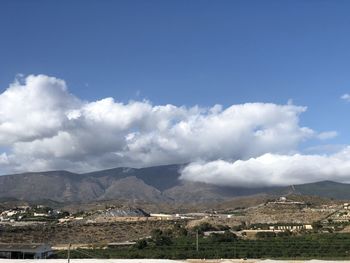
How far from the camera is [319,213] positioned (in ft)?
461

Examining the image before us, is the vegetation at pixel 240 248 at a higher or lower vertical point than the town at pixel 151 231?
lower

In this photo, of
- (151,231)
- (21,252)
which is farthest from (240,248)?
(151,231)

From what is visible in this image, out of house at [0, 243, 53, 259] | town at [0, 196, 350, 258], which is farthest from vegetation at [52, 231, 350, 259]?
house at [0, 243, 53, 259]

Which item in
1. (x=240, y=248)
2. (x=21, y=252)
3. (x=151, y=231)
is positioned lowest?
(x=240, y=248)

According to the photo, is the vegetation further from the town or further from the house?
the house

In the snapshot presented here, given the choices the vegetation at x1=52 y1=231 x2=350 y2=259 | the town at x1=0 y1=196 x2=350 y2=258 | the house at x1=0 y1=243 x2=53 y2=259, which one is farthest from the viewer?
the town at x1=0 y1=196 x2=350 y2=258

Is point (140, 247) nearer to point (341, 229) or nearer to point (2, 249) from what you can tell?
point (2, 249)

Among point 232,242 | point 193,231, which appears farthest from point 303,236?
point 193,231

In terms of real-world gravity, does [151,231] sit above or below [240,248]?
above

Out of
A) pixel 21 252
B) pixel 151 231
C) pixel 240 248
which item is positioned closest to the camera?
pixel 21 252

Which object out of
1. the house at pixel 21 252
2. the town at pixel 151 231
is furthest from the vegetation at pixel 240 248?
the house at pixel 21 252

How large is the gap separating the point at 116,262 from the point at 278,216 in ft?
294

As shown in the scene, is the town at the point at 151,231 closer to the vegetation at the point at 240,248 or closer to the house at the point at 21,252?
the house at the point at 21,252

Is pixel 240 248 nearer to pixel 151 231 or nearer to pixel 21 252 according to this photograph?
pixel 21 252
